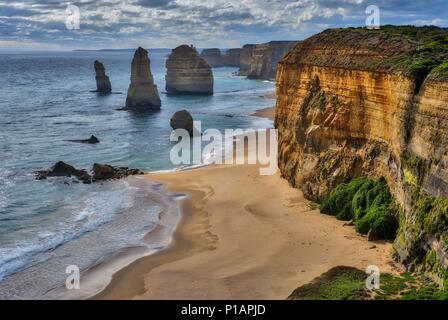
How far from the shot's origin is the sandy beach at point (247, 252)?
2028cm

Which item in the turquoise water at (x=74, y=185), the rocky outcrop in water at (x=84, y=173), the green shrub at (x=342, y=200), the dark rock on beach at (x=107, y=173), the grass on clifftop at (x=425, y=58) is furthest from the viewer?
the dark rock on beach at (x=107, y=173)

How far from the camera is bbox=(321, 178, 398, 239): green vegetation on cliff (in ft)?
75.7

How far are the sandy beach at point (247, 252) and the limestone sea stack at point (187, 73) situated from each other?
75593mm

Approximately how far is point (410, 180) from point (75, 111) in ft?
226

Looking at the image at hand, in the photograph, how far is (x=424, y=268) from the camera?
18.5 meters

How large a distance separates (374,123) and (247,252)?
9.32 meters

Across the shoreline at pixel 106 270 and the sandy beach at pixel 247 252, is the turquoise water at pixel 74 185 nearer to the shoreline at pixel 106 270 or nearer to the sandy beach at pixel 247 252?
the shoreline at pixel 106 270

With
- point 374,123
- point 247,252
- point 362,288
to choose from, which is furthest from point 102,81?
point 362,288

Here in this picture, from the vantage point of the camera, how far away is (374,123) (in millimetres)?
26125

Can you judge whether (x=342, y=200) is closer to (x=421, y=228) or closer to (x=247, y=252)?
(x=247, y=252)

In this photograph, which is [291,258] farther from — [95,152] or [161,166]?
[95,152]

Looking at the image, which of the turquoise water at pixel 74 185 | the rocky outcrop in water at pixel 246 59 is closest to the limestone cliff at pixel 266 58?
the rocky outcrop in water at pixel 246 59
